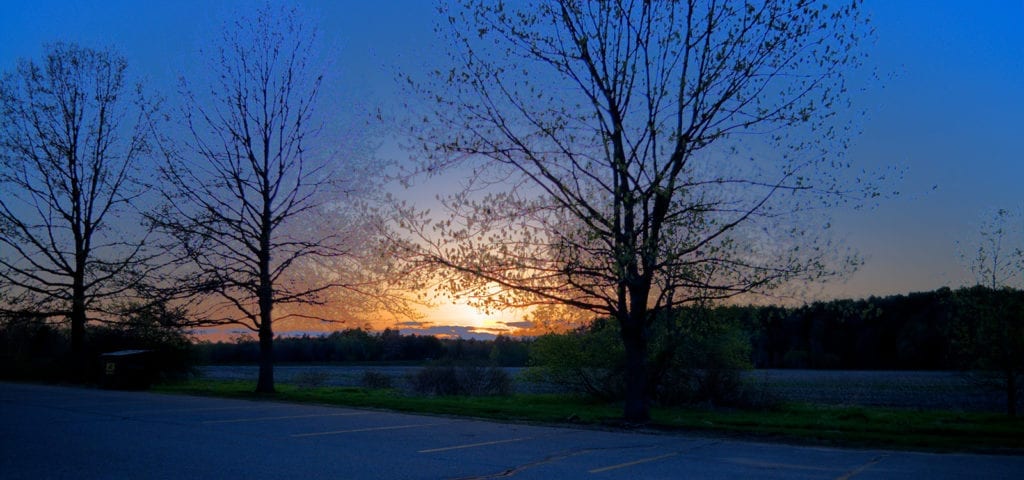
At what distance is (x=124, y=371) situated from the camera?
26.4 m

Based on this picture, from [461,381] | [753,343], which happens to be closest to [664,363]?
[461,381]

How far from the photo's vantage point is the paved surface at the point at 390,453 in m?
8.82

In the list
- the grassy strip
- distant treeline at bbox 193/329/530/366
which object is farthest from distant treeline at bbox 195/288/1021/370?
the grassy strip

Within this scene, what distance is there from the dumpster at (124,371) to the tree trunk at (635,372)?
18589 millimetres

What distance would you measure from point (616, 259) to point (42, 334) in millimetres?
37803

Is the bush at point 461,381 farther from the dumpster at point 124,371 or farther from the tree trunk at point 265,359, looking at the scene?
the dumpster at point 124,371

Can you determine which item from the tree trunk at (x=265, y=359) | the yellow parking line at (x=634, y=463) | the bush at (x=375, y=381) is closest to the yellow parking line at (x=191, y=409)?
the tree trunk at (x=265, y=359)

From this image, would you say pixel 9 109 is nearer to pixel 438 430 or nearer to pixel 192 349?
pixel 192 349

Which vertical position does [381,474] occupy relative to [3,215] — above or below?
below

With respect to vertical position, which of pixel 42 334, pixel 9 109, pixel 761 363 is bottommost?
pixel 761 363

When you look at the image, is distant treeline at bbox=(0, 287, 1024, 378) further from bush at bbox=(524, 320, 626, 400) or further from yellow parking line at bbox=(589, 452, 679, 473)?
yellow parking line at bbox=(589, 452, 679, 473)

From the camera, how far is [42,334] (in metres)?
40.4

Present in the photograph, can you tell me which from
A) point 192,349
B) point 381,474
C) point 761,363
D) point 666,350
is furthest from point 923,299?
point 381,474

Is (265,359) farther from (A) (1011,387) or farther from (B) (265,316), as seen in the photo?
(A) (1011,387)
